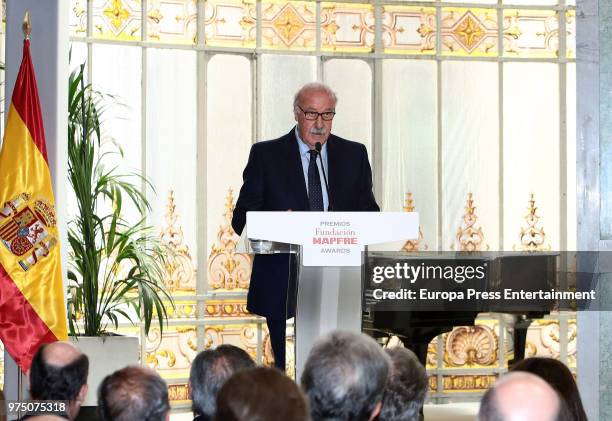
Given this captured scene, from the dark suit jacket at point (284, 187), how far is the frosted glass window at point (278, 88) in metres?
3.34

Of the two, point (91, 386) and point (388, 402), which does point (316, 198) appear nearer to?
point (388, 402)

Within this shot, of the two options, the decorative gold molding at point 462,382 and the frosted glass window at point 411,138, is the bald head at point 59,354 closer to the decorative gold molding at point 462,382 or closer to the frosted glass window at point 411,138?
the frosted glass window at point 411,138

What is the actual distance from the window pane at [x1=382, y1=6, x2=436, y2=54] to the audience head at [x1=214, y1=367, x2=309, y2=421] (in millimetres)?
6066

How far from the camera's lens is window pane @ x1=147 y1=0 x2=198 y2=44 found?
715 centimetres

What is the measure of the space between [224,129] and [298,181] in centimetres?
344

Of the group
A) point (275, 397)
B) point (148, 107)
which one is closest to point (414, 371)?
point (275, 397)

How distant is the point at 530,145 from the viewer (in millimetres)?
7699

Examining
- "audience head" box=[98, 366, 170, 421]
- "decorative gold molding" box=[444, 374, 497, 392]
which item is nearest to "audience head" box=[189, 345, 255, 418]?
"audience head" box=[98, 366, 170, 421]

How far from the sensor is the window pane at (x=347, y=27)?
292 inches

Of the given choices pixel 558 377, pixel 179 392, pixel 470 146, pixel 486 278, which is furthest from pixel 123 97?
pixel 558 377

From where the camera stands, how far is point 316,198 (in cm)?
392

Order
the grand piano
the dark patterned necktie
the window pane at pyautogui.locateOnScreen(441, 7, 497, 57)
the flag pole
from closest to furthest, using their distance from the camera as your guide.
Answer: the grand piano, the dark patterned necktie, the flag pole, the window pane at pyautogui.locateOnScreen(441, 7, 497, 57)

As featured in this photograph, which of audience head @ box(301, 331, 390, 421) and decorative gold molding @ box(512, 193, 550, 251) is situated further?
decorative gold molding @ box(512, 193, 550, 251)

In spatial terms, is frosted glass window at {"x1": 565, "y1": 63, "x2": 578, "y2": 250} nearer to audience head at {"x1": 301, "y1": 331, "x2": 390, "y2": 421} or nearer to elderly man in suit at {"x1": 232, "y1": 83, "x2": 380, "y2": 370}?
elderly man in suit at {"x1": 232, "y1": 83, "x2": 380, "y2": 370}
